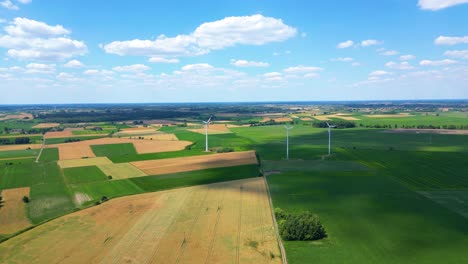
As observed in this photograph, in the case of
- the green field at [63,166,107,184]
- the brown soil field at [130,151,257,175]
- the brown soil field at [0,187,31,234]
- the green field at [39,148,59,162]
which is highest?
the green field at [39,148,59,162]

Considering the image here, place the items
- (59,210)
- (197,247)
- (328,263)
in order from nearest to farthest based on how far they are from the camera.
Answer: (328,263) → (197,247) → (59,210)

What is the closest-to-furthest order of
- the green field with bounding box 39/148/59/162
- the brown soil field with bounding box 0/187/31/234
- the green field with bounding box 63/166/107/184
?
1. the brown soil field with bounding box 0/187/31/234
2. the green field with bounding box 63/166/107/184
3. the green field with bounding box 39/148/59/162

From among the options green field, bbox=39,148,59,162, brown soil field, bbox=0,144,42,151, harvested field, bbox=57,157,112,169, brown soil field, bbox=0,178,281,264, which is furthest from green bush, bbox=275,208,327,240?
brown soil field, bbox=0,144,42,151

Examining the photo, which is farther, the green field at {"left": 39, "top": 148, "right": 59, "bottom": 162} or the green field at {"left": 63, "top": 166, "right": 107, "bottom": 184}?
the green field at {"left": 39, "top": 148, "right": 59, "bottom": 162}

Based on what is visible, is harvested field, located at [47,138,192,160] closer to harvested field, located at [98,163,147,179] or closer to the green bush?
harvested field, located at [98,163,147,179]

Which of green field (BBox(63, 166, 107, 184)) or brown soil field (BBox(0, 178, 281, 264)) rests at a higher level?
green field (BBox(63, 166, 107, 184))

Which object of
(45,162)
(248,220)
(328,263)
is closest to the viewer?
(328,263)

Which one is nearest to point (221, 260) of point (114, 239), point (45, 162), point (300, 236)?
point (300, 236)

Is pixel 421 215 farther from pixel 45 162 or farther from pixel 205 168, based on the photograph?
pixel 45 162

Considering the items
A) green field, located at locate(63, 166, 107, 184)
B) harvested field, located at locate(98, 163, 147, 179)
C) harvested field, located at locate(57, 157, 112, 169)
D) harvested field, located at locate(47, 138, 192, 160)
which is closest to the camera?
green field, located at locate(63, 166, 107, 184)
